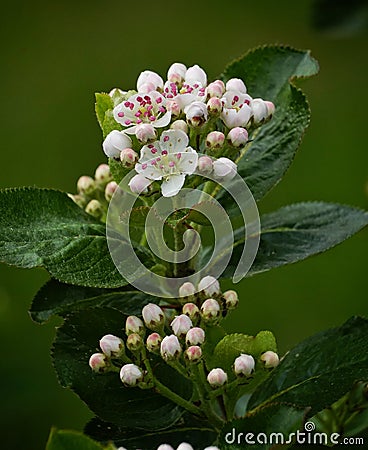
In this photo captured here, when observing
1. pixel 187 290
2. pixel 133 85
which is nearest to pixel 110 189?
pixel 187 290

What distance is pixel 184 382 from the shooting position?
2.11 ft

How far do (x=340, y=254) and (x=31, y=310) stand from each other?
1.23m

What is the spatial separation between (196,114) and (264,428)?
0.68ft

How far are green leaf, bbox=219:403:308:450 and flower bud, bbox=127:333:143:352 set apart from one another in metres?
0.09

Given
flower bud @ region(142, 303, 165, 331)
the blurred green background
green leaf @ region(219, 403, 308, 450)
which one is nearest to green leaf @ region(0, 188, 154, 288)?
flower bud @ region(142, 303, 165, 331)

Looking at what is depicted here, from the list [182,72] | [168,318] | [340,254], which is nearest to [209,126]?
[182,72]

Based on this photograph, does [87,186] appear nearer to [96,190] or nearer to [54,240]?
[96,190]

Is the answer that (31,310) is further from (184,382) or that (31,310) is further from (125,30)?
(125,30)

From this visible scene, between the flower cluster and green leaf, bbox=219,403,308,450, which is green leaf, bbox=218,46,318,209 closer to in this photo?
the flower cluster

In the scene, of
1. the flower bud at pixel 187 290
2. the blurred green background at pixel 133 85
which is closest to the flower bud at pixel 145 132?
the flower bud at pixel 187 290

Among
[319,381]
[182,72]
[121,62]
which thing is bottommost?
[319,381]

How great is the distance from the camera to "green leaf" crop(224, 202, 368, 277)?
2.19ft

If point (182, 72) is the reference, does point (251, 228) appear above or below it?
below

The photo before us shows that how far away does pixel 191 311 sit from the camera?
0.61 metres
